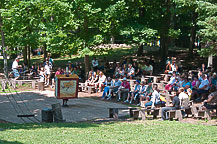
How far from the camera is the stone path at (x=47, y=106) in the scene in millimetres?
16281

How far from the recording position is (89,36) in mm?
25531

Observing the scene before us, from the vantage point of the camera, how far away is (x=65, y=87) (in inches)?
723

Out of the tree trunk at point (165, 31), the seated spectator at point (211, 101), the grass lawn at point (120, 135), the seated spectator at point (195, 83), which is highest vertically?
the tree trunk at point (165, 31)

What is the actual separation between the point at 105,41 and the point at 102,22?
1.95 m

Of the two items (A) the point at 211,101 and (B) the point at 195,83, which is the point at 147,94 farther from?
(A) the point at 211,101

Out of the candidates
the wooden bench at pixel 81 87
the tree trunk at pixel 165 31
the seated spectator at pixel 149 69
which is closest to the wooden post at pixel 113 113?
the wooden bench at pixel 81 87

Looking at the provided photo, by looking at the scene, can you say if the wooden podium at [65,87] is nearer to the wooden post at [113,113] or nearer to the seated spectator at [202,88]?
the wooden post at [113,113]

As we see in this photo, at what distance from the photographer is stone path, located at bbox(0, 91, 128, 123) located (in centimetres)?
1628

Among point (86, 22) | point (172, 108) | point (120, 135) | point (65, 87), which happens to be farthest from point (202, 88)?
point (86, 22)

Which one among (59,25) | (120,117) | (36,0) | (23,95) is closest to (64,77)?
(120,117)

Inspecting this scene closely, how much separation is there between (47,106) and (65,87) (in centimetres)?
157

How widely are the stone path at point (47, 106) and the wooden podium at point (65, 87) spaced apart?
2.24ft

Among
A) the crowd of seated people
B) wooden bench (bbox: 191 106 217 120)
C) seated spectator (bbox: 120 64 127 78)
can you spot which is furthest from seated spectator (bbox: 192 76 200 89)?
seated spectator (bbox: 120 64 127 78)

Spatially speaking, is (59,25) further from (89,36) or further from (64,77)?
(64,77)
